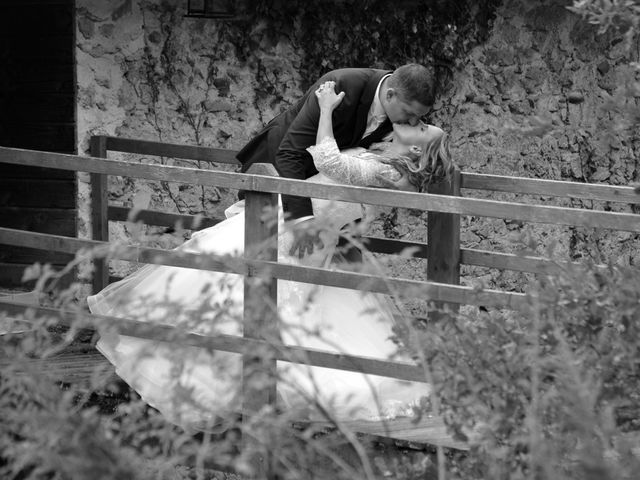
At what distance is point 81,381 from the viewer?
432cm

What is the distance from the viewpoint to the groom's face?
14.1 ft

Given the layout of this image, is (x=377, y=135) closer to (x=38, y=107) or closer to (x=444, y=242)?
(x=444, y=242)

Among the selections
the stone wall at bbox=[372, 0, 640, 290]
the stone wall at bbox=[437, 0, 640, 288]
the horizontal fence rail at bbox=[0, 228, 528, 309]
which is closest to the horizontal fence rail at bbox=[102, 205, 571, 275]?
the horizontal fence rail at bbox=[0, 228, 528, 309]

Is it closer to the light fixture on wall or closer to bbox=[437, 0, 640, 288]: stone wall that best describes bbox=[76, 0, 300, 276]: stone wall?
the light fixture on wall

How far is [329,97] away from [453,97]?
3.03 metres

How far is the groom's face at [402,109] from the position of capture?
4.29 m

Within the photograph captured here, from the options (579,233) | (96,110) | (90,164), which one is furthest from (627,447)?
(579,233)

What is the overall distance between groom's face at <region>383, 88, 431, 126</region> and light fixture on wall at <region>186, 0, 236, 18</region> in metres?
2.41

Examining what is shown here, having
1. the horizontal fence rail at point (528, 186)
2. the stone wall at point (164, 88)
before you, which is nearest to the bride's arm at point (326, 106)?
the horizontal fence rail at point (528, 186)

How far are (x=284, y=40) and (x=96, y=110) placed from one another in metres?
1.32

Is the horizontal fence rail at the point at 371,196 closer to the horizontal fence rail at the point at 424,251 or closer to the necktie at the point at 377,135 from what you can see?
the horizontal fence rail at the point at 424,251

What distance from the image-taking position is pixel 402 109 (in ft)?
14.2

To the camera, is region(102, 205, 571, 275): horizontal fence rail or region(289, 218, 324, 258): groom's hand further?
region(289, 218, 324, 258): groom's hand

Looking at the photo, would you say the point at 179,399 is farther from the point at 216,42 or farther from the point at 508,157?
the point at 508,157
